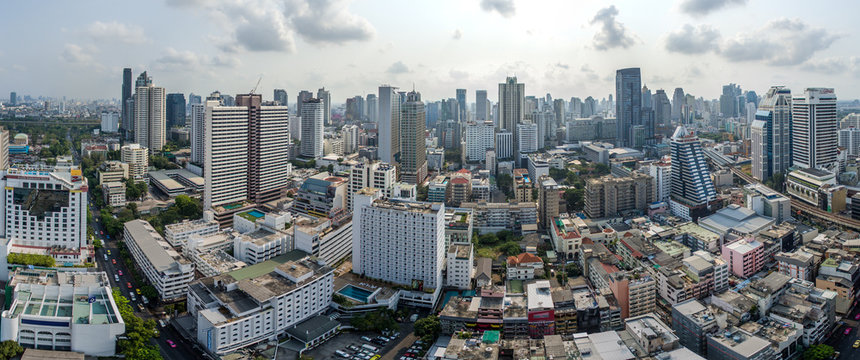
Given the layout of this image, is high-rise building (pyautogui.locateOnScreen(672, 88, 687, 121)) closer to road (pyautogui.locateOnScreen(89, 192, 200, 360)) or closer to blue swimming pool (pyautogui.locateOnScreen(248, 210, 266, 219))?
blue swimming pool (pyautogui.locateOnScreen(248, 210, 266, 219))

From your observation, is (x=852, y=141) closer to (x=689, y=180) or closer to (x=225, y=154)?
(x=689, y=180)

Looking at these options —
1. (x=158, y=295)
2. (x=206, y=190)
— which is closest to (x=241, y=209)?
(x=206, y=190)

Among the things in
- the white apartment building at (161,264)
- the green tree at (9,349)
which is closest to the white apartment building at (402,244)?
the white apartment building at (161,264)

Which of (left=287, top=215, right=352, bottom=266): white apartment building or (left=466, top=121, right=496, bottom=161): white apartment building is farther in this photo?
(left=466, top=121, right=496, bottom=161): white apartment building

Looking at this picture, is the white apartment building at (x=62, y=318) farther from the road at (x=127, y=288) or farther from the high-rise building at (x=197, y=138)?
the high-rise building at (x=197, y=138)

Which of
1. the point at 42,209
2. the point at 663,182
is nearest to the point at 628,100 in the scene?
the point at 663,182

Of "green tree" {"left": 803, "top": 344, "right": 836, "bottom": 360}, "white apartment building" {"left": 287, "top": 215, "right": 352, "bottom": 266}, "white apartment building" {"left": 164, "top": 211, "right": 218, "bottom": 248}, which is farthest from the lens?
"white apartment building" {"left": 164, "top": 211, "right": 218, "bottom": 248}

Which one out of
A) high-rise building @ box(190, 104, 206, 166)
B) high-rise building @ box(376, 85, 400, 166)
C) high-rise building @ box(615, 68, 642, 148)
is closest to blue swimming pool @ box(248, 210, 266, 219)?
high-rise building @ box(376, 85, 400, 166)
